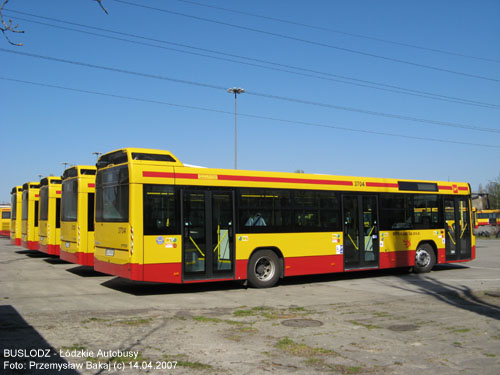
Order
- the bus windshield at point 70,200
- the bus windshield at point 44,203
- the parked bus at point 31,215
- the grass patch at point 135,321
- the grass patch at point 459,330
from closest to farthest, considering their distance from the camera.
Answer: the grass patch at point 459,330 → the grass patch at point 135,321 → the bus windshield at point 70,200 → the bus windshield at point 44,203 → the parked bus at point 31,215

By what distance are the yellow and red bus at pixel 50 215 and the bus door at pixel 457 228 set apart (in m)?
14.1

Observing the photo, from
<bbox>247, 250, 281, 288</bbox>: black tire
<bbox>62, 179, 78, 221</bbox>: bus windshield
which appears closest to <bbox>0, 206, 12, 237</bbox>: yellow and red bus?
<bbox>62, 179, 78, 221</bbox>: bus windshield

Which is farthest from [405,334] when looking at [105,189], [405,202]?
[405,202]

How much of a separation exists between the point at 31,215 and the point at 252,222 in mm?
12734

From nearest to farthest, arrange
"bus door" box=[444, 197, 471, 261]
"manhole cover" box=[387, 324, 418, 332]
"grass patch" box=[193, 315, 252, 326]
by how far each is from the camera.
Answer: "manhole cover" box=[387, 324, 418, 332] → "grass patch" box=[193, 315, 252, 326] → "bus door" box=[444, 197, 471, 261]

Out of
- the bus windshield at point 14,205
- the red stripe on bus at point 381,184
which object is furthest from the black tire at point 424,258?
the bus windshield at point 14,205

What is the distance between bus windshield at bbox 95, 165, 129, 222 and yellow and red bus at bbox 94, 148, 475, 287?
2 centimetres

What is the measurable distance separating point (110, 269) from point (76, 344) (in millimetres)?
5262

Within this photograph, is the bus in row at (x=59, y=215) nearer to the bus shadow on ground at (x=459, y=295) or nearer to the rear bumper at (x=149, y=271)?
the rear bumper at (x=149, y=271)

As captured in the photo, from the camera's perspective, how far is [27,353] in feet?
21.1

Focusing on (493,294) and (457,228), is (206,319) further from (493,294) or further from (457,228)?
(457,228)

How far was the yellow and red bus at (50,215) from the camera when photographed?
19141 millimetres

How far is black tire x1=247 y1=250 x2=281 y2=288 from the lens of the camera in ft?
43.4

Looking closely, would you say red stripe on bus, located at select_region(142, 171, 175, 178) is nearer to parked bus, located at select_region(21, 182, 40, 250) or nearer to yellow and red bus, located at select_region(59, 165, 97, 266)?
yellow and red bus, located at select_region(59, 165, 97, 266)
